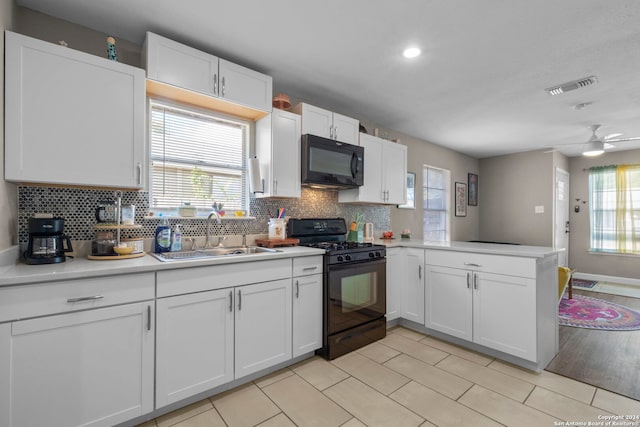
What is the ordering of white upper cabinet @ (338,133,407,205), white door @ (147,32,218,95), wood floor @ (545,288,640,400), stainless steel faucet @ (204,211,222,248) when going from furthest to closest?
white upper cabinet @ (338,133,407,205) < stainless steel faucet @ (204,211,222,248) < wood floor @ (545,288,640,400) < white door @ (147,32,218,95)

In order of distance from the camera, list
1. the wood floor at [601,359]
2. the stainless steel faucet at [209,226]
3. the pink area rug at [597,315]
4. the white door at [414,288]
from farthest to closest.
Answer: the pink area rug at [597,315], the white door at [414,288], the stainless steel faucet at [209,226], the wood floor at [601,359]

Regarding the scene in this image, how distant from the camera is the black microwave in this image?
2.81m

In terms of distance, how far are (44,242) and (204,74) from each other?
148 cm

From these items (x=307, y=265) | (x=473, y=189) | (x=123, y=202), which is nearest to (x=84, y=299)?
(x=123, y=202)

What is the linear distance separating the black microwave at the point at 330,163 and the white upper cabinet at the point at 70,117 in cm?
135

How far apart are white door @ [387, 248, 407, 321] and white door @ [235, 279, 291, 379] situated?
1289 mm

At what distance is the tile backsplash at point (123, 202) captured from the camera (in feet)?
6.07

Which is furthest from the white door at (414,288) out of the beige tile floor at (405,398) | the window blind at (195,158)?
the window blind at (195,158)

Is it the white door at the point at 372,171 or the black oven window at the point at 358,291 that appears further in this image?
the white door at the point at 372,171

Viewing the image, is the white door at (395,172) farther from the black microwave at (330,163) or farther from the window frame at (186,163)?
the window frame at (186,163)

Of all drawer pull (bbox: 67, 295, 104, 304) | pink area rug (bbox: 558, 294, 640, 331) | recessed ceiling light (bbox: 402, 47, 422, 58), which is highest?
recessed ceiling light (bbox: 402, 47, 422, 58)

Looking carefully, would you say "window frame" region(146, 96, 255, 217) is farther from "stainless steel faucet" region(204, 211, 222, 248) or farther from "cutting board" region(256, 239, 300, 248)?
"cutting board" region(256, 239, 300, 248)

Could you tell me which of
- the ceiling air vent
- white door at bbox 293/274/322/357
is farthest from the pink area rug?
white door at bbox 293/274/322/357

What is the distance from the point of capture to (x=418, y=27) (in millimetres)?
2043
